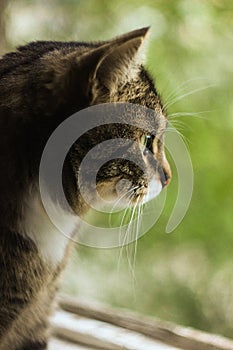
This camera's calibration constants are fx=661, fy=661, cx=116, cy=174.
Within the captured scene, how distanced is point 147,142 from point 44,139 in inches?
7.0

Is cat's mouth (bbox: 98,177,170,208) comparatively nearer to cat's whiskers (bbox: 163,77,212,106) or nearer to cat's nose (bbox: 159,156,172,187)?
cat's nose (bbox: 159,156,172,187)

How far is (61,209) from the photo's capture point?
107cm

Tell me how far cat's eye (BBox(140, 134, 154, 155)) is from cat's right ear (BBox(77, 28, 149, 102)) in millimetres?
105

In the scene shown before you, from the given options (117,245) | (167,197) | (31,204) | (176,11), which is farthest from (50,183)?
(176,11)

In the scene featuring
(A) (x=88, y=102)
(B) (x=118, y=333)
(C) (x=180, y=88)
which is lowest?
(B) (x=118, y=333)

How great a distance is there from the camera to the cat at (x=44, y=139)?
3.19 feet

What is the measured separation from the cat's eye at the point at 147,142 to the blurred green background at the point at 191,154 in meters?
0.39

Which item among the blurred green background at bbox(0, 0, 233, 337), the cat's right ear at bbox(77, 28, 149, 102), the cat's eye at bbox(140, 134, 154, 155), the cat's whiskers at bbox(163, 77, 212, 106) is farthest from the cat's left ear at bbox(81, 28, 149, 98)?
the blurred green background at bbox(0, 0, 233, 337)

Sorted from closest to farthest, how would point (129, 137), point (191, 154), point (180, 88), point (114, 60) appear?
point (114, 60) → point (129, 137) → point (180, 88) → point (191, 154)

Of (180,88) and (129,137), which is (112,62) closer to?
(129,137)

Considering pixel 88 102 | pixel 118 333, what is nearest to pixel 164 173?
pixel 88 102

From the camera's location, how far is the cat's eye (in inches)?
42.1

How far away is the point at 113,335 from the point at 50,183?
19.1 inches

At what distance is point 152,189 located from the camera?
1.12m
